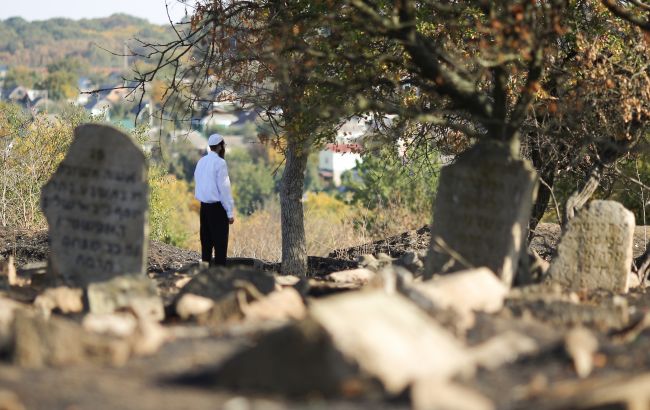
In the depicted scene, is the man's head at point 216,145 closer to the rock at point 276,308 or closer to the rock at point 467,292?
the rock at point 276,308

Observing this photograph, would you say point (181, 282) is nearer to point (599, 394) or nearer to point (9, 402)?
point (9, 402)

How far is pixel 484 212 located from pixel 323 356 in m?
4.45

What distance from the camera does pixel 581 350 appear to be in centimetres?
703

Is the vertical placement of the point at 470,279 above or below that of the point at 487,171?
below

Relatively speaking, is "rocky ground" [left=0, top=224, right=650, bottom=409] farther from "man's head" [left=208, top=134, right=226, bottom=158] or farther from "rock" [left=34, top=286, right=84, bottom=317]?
"man's head" [left=208, top=134, right=226, bottom=158]

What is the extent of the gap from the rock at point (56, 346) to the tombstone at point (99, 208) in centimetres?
277

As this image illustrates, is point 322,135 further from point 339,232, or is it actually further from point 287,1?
point 339,232

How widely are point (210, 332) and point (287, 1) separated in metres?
7.37

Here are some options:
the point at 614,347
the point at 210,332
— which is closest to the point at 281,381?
the point at 210,332

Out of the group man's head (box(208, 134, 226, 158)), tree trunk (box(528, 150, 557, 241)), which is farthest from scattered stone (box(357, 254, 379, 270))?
tree trunk (box(528, 150, 557, 241))

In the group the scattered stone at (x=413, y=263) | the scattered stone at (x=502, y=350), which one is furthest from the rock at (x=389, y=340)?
the scattered stone at (x=413, y=263)

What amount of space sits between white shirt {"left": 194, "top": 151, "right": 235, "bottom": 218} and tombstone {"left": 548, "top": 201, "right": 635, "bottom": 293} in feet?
14.0

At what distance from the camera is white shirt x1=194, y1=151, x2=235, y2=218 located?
13.4 meters

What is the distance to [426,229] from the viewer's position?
2080cm
